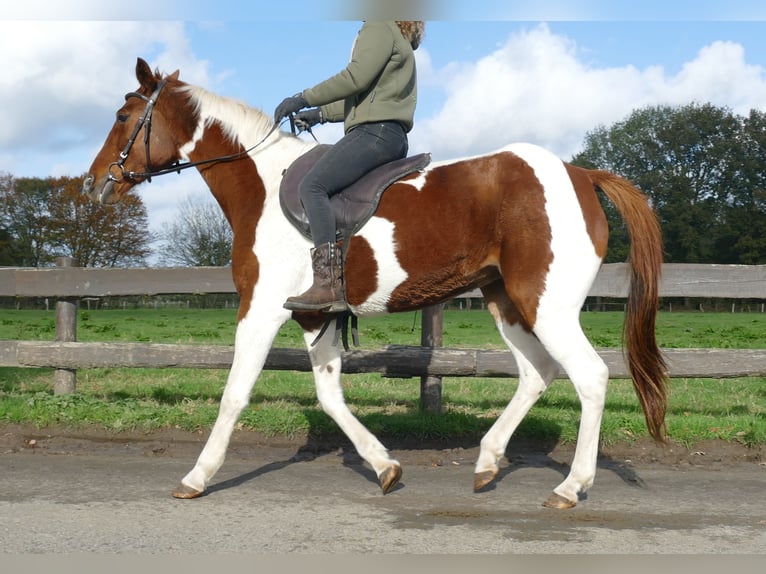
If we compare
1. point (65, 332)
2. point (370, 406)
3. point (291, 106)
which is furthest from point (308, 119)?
point (65, 332)

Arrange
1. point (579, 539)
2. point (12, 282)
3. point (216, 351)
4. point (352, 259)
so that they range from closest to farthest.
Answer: point (579, 539) → point (352, 259) → point (216, 351) → point (12, 282)

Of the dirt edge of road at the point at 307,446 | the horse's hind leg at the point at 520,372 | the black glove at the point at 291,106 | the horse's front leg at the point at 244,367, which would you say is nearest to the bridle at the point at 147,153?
the black glove at the point at 291,106

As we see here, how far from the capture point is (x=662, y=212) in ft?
181

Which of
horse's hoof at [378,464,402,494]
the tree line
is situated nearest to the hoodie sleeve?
horse's hoof at [378,464,402,494]

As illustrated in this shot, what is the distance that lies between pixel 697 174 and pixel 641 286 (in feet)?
187

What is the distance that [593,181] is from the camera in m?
5.26

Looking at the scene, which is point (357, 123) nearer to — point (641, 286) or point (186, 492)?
point (641, 286)

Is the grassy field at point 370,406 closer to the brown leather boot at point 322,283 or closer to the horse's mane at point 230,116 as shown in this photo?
the brown leather boot at point 322,283

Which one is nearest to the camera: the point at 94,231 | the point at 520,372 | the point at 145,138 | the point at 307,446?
the point at 520,372

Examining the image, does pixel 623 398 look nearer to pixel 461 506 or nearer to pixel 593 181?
pixel 593 181

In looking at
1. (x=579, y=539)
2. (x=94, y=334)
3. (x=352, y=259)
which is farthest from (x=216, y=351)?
(x=94, y=334)

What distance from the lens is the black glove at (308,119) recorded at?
18.4ft

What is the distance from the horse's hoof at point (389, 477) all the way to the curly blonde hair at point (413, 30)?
2.78 metres

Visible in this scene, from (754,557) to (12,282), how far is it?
23.4 feet
